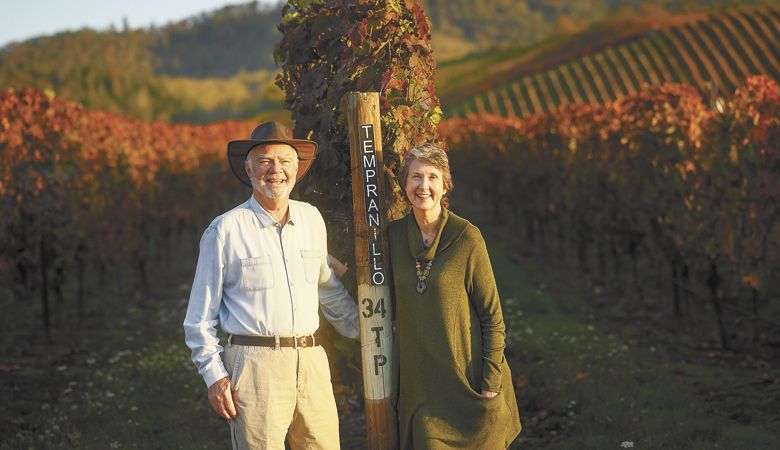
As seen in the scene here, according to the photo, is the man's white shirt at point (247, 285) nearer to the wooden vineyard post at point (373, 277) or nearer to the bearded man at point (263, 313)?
the bearded man at point (263, 313)

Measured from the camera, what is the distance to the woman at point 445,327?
3600mm

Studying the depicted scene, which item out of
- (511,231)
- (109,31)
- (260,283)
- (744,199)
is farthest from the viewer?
(109,31)

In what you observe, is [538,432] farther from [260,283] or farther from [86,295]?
[86,295]

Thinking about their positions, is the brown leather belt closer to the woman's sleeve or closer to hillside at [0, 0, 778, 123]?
the woman's sleeve

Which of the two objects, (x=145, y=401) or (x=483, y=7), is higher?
(x=483, y=7)

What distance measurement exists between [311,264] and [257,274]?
0.29 metres

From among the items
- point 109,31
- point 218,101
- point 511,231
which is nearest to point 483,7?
point 109,31

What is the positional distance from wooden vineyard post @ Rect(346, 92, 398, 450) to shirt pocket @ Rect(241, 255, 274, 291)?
534 mm

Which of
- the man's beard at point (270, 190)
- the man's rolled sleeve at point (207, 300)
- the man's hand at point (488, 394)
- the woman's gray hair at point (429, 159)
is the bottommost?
the man's hand at point (488, 394)

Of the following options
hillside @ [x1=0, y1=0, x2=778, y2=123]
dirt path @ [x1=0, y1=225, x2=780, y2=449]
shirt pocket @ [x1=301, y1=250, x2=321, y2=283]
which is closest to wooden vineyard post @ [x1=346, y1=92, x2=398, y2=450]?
shirt pocket @ [x1=301, y1=250, x2=321, y2=283]

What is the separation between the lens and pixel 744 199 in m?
8.56

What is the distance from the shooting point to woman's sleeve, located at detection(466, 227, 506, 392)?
142 inches

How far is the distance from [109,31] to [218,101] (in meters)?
59.2

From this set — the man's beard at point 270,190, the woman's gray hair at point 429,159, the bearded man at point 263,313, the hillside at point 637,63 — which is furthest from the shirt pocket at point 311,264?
the hillside at point 637,63
